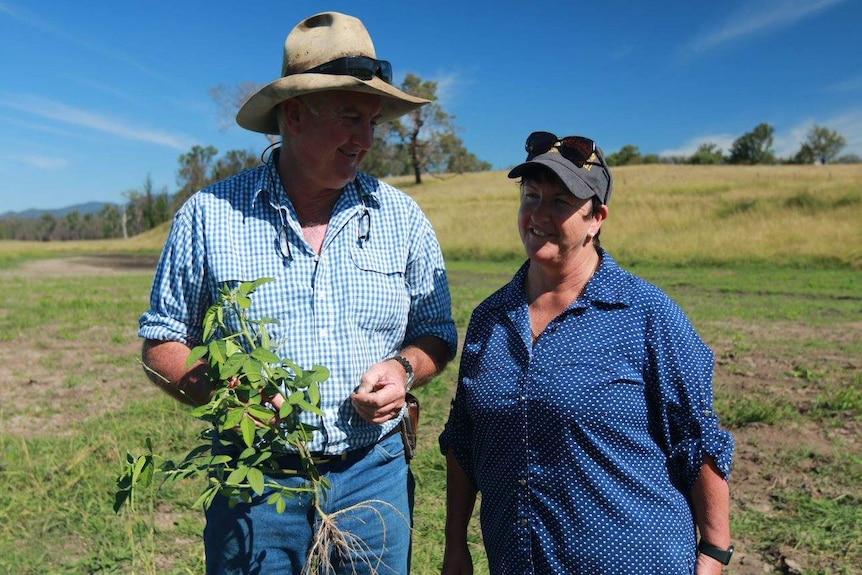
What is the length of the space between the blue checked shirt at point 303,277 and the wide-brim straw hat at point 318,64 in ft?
0.74

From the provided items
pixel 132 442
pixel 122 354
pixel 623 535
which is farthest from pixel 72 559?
pixel 122 354

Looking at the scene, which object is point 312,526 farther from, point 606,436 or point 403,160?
point 403,160

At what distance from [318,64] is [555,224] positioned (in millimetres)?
900

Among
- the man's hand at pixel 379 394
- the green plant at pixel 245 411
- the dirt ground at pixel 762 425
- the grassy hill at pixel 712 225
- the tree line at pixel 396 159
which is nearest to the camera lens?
the green plant at pixel 245 411

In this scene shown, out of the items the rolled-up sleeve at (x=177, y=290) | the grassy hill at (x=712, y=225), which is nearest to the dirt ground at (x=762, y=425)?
the rolled-up sleeve at (x=177, y=290)

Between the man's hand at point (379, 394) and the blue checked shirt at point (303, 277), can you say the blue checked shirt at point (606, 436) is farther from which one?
the blue checked shirt at point (303, 277)

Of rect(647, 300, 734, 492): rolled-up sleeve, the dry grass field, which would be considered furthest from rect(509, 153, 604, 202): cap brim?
the dry grass field

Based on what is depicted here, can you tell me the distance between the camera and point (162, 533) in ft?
12.9

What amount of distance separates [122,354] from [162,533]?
16.9 feet

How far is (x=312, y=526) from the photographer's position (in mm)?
2090

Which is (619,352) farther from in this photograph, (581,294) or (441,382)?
(441,382)

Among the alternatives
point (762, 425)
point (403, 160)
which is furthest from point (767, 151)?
point (762, 425)

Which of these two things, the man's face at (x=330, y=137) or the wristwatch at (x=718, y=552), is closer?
the wristwatch at (x=718, y=552)

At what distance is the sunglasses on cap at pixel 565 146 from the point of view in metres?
2.01
